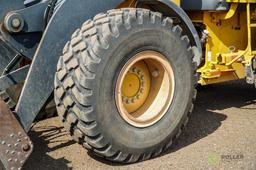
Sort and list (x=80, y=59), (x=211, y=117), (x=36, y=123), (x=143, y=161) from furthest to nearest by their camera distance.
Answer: (x=211, y=117), (x=36, y=123), (x=143, y=161), (x=80, y=59)

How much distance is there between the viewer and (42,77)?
3.68 m

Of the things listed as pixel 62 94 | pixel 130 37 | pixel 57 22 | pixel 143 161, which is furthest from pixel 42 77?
pixel 143 161

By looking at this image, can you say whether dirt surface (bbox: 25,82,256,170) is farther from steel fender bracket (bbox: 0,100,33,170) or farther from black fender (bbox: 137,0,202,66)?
black fender (bbox: 137,0,202,66)

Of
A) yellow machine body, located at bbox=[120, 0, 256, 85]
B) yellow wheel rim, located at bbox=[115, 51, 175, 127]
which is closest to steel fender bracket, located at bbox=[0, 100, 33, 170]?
yellow wheel rim, located at bbox=[115, 51, 175, 127]

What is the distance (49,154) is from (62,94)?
80cm

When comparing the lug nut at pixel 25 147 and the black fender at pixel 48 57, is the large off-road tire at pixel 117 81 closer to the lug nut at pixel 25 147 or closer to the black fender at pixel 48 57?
the black fender at pixel 48 57

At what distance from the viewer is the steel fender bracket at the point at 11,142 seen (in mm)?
3314

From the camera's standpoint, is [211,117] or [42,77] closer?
[42,77]

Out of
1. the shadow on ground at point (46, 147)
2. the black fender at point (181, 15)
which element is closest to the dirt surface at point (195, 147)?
the shadow on ground at point (46, 147)

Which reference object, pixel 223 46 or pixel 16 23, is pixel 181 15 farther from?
pixel 16 23

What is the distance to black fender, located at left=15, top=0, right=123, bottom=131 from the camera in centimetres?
359

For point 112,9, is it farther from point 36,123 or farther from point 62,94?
point 36,123

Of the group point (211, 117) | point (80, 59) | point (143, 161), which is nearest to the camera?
point (80, 59)

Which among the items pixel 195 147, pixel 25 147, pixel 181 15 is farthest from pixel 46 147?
pixel 181 15
